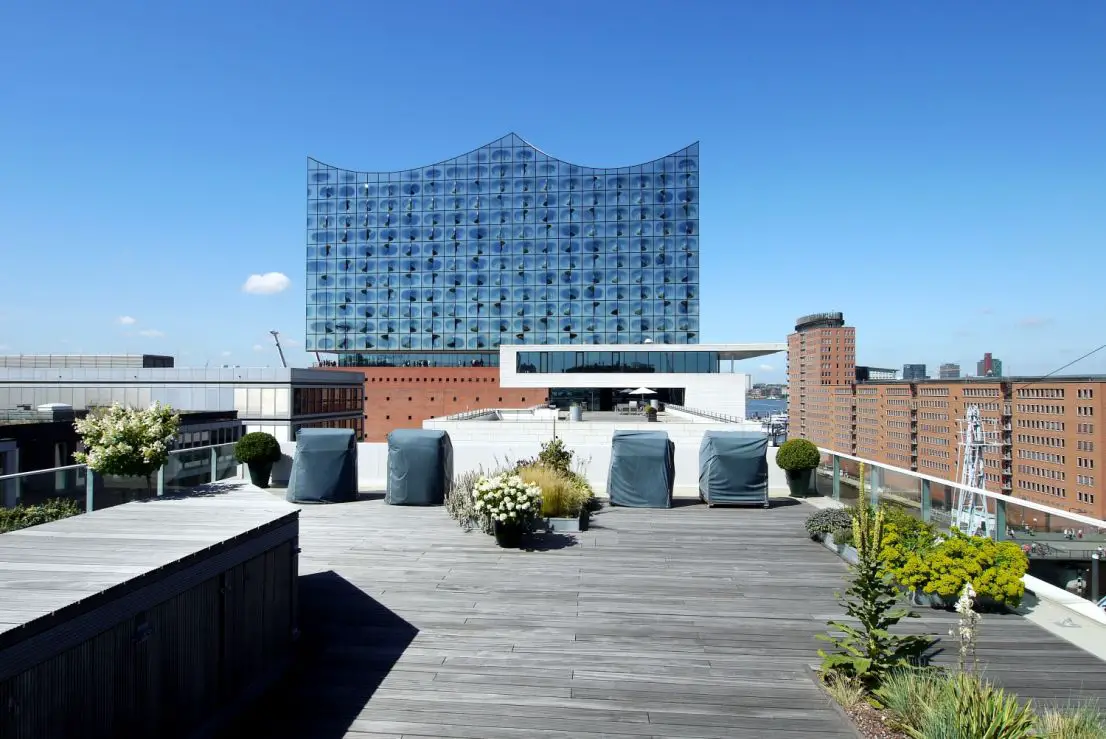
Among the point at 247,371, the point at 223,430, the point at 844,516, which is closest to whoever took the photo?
the point at 844,516

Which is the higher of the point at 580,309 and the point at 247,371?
the point at 580,309

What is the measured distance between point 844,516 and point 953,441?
153509 millimetres

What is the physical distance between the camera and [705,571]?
8531 millimetres

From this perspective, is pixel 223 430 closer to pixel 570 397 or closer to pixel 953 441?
pixel 570 397

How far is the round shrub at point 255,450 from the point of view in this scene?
14.3 m

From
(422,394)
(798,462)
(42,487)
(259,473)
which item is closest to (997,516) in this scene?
(798,462)

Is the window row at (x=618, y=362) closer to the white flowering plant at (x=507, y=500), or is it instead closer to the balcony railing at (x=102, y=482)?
the balcony railing at (x=102, y=482)

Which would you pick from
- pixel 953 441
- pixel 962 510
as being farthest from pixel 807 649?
pixel 953 441

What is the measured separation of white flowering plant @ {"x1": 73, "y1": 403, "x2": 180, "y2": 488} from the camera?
938 cm

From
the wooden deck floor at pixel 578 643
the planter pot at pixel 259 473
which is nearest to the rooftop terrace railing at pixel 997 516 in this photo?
the wooden deck floor at pixel 578 643

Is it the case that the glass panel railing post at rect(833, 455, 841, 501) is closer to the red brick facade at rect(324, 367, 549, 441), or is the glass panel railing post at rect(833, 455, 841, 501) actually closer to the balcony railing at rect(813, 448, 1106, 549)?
the balcony railing at rect(813, 448, 1106, 549)

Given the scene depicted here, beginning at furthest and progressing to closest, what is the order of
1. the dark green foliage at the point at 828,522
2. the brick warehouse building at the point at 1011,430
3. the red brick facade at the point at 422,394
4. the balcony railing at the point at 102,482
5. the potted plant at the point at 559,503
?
the brick warehouse building at the point at 1011,430, the red brick facade at the point at 422,394, the potted plant at the point at 559,503, the dark green foliage at the point at 828,522, the balcony railing at the point at 102,482

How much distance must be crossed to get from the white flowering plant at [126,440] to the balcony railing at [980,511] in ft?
36.9

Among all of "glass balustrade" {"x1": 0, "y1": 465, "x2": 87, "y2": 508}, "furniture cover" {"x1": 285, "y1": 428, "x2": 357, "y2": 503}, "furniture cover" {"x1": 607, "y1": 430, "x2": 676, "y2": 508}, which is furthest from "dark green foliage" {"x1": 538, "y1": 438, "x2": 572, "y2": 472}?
"glass balustrade" {"x1": 0, "y1": 465, "x2": 87, "y2": 508}
